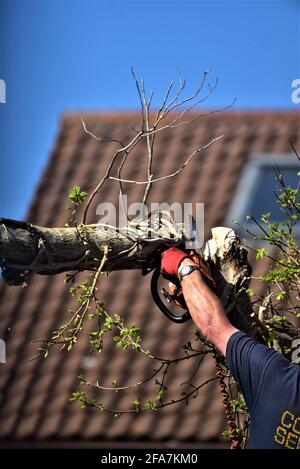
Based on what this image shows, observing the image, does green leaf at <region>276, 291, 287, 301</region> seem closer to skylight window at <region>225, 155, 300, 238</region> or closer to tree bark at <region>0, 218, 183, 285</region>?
tree bark at <region>0, 218, 183, 285</region>

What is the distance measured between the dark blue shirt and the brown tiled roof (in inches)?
160

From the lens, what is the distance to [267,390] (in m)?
4.21

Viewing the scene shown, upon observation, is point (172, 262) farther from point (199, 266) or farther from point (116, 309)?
point (116, 309)

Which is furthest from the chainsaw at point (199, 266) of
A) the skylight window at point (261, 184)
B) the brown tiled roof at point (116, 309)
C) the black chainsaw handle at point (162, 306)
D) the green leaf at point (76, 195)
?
the skylight window at point (261, 184)

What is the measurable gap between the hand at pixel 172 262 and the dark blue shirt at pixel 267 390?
39cm

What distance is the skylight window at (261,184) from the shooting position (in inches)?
429

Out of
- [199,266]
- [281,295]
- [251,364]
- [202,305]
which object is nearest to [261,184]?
[281,295]

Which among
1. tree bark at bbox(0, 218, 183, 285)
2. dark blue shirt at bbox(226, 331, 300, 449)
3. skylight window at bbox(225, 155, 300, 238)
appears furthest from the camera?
skylight window at bbox(225, 155, 300, 238)

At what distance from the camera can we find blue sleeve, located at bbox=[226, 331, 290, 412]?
13.9 feet

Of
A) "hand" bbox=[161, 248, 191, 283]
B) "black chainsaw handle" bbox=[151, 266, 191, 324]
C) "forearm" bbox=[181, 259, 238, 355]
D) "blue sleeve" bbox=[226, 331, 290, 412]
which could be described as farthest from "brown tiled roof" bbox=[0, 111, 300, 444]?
"blue sleeve" bbox=[226, 331, 290, 412]

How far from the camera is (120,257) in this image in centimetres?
459

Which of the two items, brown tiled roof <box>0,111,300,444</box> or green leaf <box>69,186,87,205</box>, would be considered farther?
brown tiled roof <box>0,111,300,444</box>

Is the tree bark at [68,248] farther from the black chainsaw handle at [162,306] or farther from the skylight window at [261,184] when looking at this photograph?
the skylight window at [261,184]

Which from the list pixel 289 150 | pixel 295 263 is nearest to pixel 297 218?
pixel 295 263
